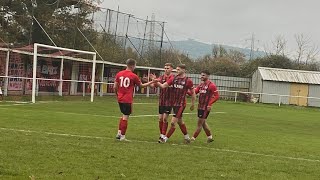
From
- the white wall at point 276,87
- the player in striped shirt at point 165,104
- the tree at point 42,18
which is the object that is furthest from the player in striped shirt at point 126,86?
the white wall at point 276,87

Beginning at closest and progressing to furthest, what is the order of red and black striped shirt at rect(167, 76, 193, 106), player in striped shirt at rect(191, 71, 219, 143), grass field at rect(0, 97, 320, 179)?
1. grass field at rect(0, 97, 320, 179)
2. red and black striped shirt at rect(167, 76, 193, 106)
3. player in striped shirt at rect(191, 71, 219, 143)

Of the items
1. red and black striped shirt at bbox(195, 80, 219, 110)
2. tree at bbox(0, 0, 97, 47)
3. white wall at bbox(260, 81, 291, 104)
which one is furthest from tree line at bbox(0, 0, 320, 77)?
red and black striped shirt at bbox(195, 80, 219, 110)

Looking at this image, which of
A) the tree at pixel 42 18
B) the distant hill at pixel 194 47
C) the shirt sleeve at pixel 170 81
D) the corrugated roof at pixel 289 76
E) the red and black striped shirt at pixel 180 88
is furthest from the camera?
the corrugated roof at pixel 289 76

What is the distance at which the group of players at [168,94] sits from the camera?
1252cm

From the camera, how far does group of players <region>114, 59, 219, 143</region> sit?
1252cm

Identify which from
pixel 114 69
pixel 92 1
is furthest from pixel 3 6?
pixel 114 69

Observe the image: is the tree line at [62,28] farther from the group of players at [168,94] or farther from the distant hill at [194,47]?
the group of players at [168,94]

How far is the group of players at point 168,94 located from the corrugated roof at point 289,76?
46.2 meters

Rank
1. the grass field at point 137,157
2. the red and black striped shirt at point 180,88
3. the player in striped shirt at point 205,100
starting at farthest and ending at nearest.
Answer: the player in striped shirt at point 205,100 < the red and black striped shirt at point 180,88 < the grass field at point 137,157

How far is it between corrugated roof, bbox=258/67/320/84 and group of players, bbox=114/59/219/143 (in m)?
46.2

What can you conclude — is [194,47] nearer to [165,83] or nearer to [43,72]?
[43,72]

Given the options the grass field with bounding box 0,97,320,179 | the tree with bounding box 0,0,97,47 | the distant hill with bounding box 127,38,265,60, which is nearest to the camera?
the grass field with bounding box 0,97,320,179

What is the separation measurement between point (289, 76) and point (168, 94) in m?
49.7

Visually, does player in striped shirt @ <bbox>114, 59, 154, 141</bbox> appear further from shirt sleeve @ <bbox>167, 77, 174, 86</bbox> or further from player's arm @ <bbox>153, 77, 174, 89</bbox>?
shirt sleeve @ <bbox>167, 77, 174, 86</bbox>
